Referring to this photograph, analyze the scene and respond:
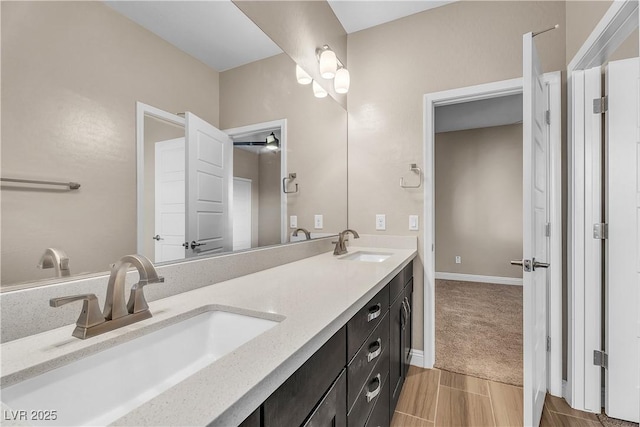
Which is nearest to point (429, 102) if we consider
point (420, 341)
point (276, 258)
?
point (276, 258)

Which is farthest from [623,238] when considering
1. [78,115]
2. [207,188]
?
[78,115]

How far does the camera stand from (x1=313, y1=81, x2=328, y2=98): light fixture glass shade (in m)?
2.08

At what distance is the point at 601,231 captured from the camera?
1646mm

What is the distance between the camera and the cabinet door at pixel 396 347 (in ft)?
4.87

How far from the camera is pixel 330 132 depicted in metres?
2.28

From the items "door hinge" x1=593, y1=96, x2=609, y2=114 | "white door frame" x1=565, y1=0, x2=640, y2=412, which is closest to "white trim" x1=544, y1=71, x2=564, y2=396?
"white door frame" x1=565, y1=0, x2=640, y2=412

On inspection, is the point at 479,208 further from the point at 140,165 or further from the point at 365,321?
the point at 140,165

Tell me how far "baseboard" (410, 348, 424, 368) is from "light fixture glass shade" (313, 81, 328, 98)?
203 centimetres

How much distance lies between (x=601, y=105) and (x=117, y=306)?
2.42 m

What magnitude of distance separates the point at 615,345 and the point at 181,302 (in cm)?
220

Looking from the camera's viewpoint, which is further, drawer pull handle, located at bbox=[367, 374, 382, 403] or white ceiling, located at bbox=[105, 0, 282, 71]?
drawer pull handle, located at bbox=[367, 374, 382, 403]

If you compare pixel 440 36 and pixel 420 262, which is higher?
pixel 440 36

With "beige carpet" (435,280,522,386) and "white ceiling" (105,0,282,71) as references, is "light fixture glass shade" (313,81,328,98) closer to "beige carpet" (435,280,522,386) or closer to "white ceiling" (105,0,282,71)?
"white ceiling" (105,0,282,71)

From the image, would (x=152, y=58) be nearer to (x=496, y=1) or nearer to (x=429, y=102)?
(x=429, y=102)
